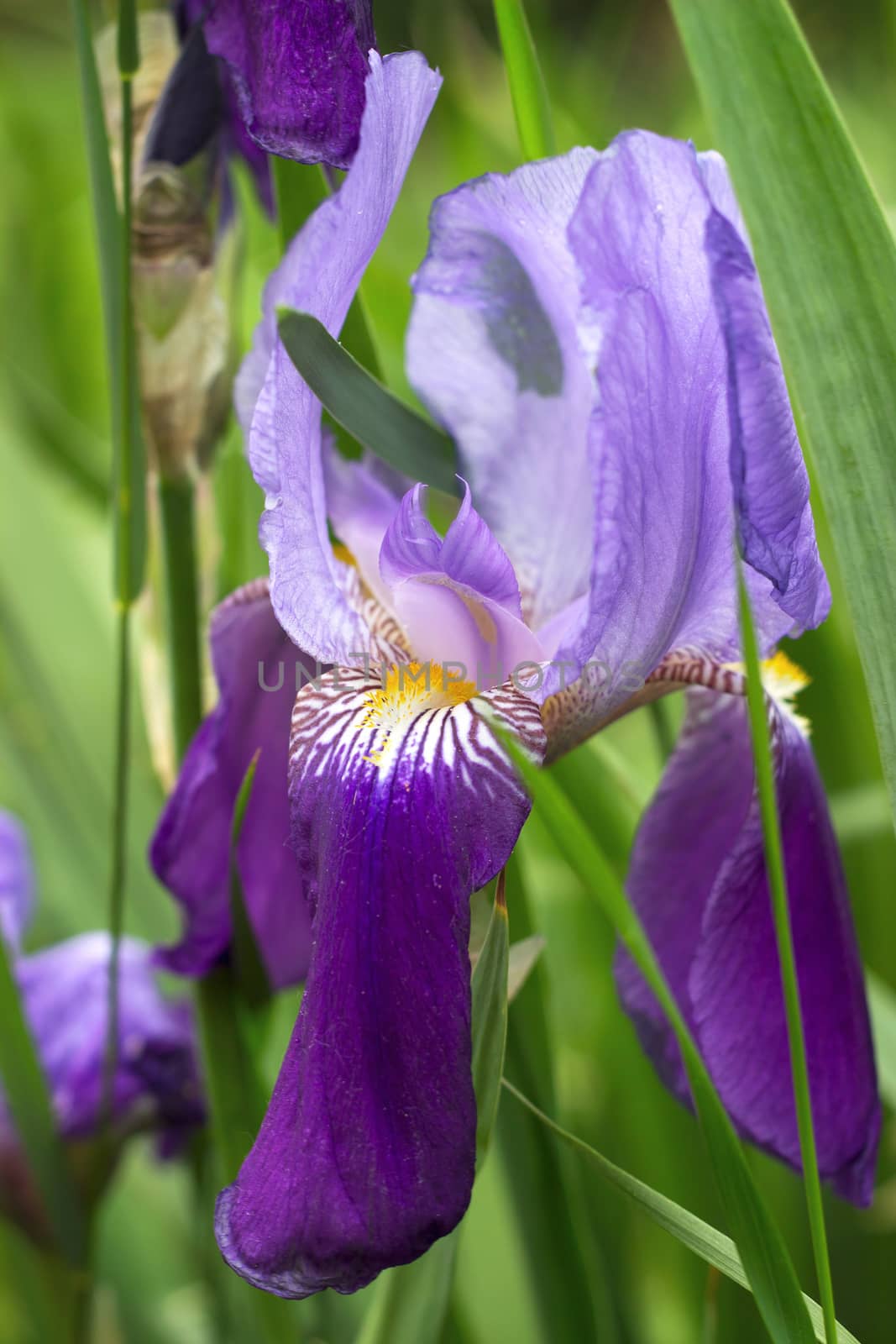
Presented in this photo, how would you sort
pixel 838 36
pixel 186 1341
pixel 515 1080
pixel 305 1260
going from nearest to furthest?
1. pixel 305 1260
2. pixel 515 1080
3. pixel 186 1341
4. pixel 838 36

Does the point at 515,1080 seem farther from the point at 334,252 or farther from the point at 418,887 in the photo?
the point at 334,252

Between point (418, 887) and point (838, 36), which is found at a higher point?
point (838, 36)

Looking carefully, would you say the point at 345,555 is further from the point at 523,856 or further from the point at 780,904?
the point at 780,904

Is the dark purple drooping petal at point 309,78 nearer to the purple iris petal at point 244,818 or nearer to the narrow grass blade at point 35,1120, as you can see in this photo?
the purple iris petal at point 244,818

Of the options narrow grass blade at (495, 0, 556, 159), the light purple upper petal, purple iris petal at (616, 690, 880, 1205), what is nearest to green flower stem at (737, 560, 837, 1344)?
purple iris petal at (616, 690, 880, 1205)

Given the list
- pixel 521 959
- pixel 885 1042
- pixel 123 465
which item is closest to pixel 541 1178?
pixel 521 959

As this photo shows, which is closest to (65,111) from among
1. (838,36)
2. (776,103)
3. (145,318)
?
(838,36)
